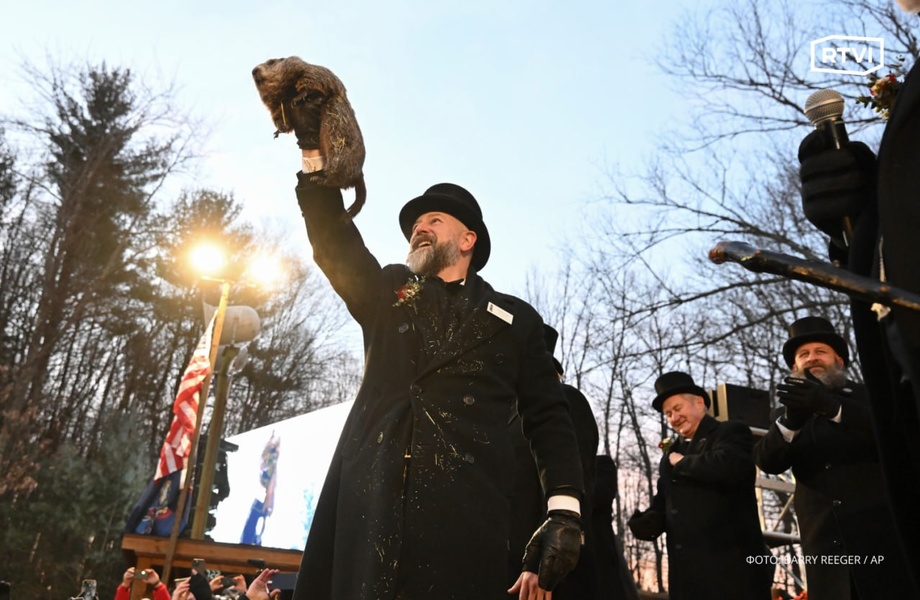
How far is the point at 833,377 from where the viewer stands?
20.0 feet

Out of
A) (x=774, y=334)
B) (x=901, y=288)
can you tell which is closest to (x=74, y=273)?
(x=774, y=334)

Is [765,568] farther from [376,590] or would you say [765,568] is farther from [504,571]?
[376,590]

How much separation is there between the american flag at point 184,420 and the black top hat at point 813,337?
1140cm

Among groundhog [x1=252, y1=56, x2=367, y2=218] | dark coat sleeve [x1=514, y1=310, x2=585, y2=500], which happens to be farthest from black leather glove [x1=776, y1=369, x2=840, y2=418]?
groundhog [x1=252, y1=56, x2=367, y2=218]

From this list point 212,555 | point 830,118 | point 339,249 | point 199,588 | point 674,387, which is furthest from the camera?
point 212,555

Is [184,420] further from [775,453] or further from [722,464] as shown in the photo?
[775,453]

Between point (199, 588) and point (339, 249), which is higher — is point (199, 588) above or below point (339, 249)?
below

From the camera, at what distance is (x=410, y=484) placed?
3.12m

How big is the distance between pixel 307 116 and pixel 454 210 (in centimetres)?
104

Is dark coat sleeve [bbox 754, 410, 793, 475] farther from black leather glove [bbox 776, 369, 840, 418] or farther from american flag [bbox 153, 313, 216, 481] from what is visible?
american flag [bbox 153, 313, 216, 481]

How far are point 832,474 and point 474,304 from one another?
3095 millimetres

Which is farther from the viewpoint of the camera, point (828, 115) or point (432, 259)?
point (432, 259)

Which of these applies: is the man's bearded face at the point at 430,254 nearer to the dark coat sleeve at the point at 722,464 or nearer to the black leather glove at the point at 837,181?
the black leather glove at the point at 837,181

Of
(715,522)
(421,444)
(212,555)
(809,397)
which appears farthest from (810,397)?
(212,555)
